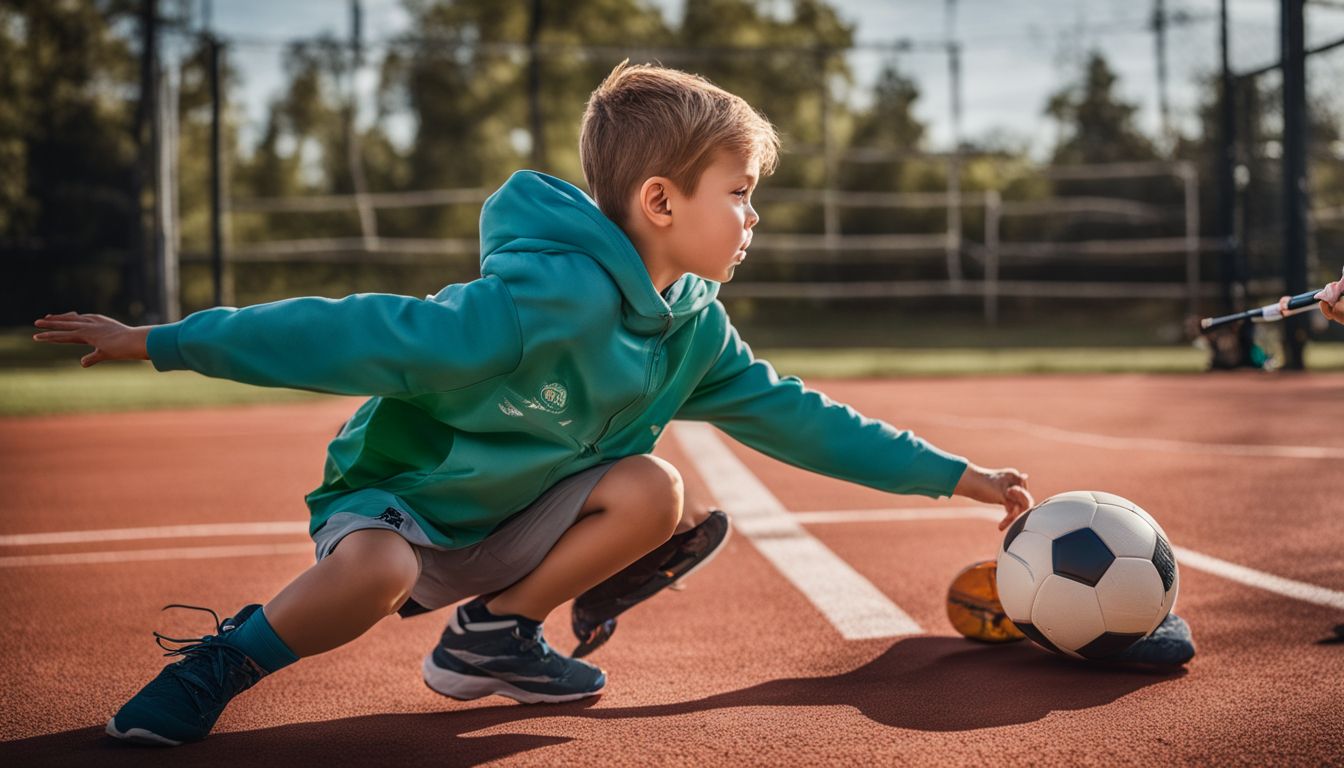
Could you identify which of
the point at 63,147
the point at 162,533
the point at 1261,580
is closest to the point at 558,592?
the point at 1261,580

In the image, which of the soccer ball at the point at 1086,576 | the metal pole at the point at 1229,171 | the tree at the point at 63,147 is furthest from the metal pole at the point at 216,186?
the soccer ball at the point at 1086,576

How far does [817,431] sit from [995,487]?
44 cm

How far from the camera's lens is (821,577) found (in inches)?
145

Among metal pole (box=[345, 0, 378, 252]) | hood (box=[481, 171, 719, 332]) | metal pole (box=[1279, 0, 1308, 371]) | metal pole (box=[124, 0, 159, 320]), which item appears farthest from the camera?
metal pole (box=[345, 0, 378, 252])

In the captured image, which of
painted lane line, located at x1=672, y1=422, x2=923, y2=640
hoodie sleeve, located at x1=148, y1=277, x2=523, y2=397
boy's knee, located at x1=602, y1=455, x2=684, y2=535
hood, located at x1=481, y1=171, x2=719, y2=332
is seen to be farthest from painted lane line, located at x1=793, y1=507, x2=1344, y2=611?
hoodie sleeve, located at x1=148, y1=277, x2=523, y2=397

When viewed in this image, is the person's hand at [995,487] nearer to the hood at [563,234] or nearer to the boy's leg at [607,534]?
the boy's leg at [607,534]

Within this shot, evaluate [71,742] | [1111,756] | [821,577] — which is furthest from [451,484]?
[821,577]

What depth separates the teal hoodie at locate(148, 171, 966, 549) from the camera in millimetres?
2088

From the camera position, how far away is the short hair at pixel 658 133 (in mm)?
2422

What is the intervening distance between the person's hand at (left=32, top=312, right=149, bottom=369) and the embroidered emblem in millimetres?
721

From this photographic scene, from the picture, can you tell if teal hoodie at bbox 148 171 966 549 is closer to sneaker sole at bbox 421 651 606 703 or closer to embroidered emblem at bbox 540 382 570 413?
embroidered emblem at bbox 540 382 570 413

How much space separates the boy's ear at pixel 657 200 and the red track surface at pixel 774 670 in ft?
3.33

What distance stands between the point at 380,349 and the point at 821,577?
2002 millimetres

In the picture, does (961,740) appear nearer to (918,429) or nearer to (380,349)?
(380,349)
